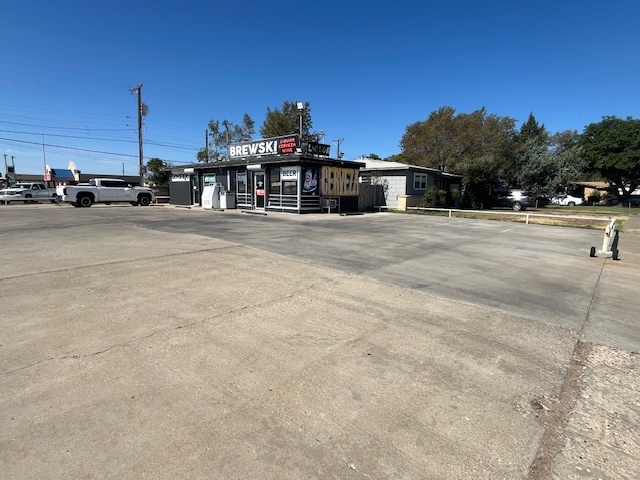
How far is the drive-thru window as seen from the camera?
776 inches

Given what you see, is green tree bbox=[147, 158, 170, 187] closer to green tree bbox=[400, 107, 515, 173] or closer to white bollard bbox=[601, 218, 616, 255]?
green tree bbox=[400, 107, 515, 173]

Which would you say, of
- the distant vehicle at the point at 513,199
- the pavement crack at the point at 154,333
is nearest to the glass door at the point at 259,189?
the pavement crack at the point at 154,333

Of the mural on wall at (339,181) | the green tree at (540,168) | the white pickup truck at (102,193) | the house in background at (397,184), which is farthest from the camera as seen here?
the green tree at (540,168)

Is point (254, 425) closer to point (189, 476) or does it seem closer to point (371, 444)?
point (189, 476)

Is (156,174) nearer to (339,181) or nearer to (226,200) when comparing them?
(226,200)

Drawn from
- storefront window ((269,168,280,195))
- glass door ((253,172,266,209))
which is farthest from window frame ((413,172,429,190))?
glass door ((253,172,266,209))

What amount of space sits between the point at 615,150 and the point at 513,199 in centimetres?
3312

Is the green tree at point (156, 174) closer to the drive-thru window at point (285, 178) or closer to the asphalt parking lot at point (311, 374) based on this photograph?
the drive-thru window at point (285, 178)

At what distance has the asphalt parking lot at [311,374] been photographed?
2.15 m

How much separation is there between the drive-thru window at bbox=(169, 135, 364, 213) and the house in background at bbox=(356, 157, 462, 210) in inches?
141

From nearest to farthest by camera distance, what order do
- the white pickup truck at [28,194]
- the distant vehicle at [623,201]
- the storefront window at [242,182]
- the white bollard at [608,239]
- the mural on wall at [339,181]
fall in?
the white bollard at [608,239], the mural on wall at [339,181], the storefront window at [242,182], the white pickup truck at [28,194], the distant vehicle at [623,201]

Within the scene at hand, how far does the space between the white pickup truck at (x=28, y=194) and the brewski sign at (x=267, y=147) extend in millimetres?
19820

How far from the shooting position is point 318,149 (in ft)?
68.4

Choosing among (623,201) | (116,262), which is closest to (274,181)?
(116,262)
